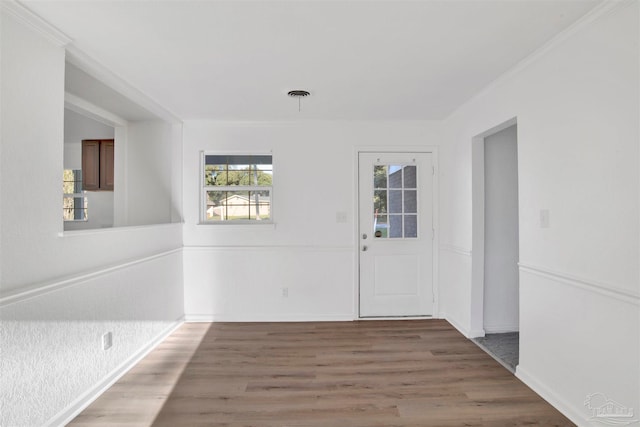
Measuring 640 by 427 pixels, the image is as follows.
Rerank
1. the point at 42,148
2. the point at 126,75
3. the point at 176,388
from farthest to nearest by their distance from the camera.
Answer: the point at 126,75
the point at 176,388
the point at 42,148

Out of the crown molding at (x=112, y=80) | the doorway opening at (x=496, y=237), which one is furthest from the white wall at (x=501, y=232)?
the crown molding at (x=112, y=80)

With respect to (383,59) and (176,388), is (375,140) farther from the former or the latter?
(176,388)

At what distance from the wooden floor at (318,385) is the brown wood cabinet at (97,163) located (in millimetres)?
2062

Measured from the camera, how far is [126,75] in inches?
101

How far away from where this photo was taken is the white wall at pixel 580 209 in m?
1.65

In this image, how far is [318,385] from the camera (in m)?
2.46

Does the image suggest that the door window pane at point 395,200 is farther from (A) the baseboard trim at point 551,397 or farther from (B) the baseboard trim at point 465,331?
(A) the baseboard trim at point 551,397

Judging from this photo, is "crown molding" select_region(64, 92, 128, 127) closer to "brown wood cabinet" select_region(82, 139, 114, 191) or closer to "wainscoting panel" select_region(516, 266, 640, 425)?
"brown wood cabinet" select_region(82, 139, 114, 191)

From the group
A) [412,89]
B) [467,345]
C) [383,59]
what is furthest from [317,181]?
[467,345]

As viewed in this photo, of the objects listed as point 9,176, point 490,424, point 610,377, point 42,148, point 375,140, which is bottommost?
point 490,424

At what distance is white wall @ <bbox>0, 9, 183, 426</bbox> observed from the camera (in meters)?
1.66

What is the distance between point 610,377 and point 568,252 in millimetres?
692

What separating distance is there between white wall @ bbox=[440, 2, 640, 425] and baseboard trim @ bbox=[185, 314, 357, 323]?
1.92 metres

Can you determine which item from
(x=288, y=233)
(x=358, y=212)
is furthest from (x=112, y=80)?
(x=358, y=212)
